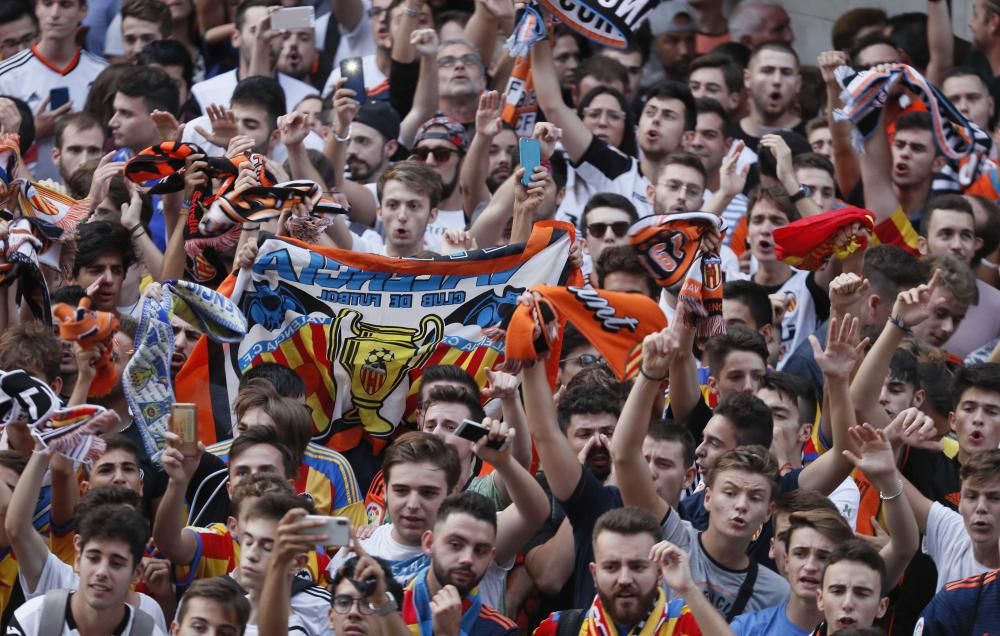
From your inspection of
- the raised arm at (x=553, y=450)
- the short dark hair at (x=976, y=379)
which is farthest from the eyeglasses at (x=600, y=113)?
the raised arm at (x=553, y=450)

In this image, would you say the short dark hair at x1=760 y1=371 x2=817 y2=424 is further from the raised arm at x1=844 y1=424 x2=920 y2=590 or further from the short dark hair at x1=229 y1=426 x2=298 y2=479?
the short dark hair at x1=229 y1=426 x2=298 y2=479

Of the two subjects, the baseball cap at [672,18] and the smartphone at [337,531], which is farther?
the baseball cap at [672,18]

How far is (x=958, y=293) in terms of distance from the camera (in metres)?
10.8

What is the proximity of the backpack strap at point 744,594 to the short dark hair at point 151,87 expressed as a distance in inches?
195

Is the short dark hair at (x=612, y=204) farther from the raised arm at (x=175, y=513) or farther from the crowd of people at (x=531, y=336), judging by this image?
the raised arm at (x=175, y=513)

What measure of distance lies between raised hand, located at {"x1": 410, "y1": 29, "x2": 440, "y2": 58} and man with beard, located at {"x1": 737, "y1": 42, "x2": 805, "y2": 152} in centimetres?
198

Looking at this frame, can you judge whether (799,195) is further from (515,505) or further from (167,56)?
(167,56)

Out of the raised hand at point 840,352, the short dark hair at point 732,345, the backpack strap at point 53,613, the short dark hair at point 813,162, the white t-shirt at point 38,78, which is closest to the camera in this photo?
the backpack strap at point 53,613

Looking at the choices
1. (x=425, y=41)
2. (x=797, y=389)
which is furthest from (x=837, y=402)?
(x=425, y=41)

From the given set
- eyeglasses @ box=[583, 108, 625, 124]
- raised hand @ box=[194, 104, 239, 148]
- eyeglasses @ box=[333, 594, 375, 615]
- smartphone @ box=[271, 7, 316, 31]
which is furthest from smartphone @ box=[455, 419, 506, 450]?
eyeglasses @ box=[583, 108, 625, 124]

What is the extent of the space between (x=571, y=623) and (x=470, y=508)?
0.56 m

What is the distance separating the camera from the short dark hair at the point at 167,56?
13.2 meters

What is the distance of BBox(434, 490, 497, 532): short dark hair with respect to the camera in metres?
8.12

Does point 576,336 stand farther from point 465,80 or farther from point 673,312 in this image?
point 465,80
